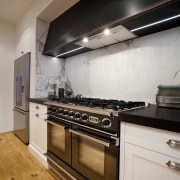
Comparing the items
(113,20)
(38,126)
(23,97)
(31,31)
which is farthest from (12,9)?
(113,20)

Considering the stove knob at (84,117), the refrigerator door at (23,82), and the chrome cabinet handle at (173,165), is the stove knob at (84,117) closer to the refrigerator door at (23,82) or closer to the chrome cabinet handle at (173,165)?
the chrome cabinet handle at (173,165)

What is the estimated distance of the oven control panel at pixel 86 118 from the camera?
3.64 feet

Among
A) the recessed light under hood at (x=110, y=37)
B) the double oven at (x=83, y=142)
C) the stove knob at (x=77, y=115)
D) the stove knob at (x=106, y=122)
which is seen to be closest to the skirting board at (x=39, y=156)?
the double oven at (x=83, y=142)

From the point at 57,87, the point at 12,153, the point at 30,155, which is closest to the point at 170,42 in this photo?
the point at 57,87

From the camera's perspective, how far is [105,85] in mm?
2061

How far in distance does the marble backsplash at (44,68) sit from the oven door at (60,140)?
921 millimetres

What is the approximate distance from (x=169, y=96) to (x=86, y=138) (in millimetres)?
826

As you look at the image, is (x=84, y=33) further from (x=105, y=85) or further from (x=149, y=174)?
(x=149, y=174)

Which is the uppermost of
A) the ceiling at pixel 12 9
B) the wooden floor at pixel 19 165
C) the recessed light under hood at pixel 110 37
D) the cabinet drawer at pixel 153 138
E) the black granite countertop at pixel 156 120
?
the ceiling at pixel 12 9

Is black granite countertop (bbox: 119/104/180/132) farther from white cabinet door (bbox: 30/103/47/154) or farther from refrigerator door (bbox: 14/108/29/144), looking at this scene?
refrigerator door (bbox: 14/108/29/144)

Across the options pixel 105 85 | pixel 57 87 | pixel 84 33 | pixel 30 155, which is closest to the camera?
Result: pixel 84 33

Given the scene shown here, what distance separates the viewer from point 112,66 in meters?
1.97

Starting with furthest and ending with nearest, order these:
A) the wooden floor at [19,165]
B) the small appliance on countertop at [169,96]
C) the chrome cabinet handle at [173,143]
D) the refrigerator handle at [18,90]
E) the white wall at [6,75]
Result: the white wall at [6,75] → the refrigerator handle at [18,90] → the wooden floor at [19,165] → the small appliance on countertop at [169,96] → the chrome cabinet handle at [173,143]

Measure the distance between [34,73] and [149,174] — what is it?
7.51ft
